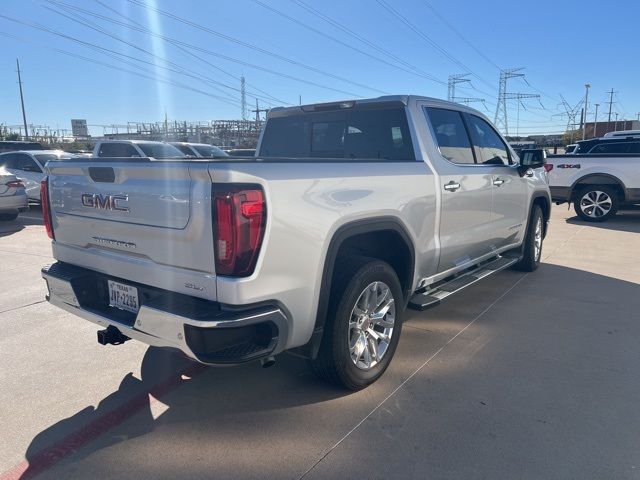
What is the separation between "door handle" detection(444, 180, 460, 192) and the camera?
4.01 m

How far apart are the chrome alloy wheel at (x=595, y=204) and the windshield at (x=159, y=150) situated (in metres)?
9.77

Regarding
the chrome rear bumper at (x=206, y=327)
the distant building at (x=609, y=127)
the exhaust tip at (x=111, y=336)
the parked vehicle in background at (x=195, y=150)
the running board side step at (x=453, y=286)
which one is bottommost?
the running board side step at (x=453, y=286)

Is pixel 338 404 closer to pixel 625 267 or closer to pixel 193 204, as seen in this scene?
pixel 193 204

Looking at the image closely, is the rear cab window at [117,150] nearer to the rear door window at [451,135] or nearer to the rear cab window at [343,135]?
the rear cab window at [343,135]

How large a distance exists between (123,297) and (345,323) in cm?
134

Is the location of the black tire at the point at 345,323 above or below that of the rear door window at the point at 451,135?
below

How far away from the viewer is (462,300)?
17.5ft

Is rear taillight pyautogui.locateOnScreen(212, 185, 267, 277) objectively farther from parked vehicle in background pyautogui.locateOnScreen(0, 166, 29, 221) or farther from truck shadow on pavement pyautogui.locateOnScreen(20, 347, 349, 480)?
parked vehicle in background pyautogui.locateOnScreen(0, 166, 29, 221)

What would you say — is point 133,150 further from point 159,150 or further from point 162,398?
point 162,398

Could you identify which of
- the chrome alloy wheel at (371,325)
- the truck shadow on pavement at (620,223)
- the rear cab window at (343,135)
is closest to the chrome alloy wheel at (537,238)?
the rear cab window at (343,135)

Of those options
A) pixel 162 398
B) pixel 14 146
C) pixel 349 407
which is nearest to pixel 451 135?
pixel 349 407

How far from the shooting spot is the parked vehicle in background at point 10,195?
1046 cm

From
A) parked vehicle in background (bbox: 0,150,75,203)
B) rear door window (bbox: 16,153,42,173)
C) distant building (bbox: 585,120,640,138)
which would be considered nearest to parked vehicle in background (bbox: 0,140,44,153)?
parked vehicle in background (bbox: 0,150,75,203)

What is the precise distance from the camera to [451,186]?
13.3ft
